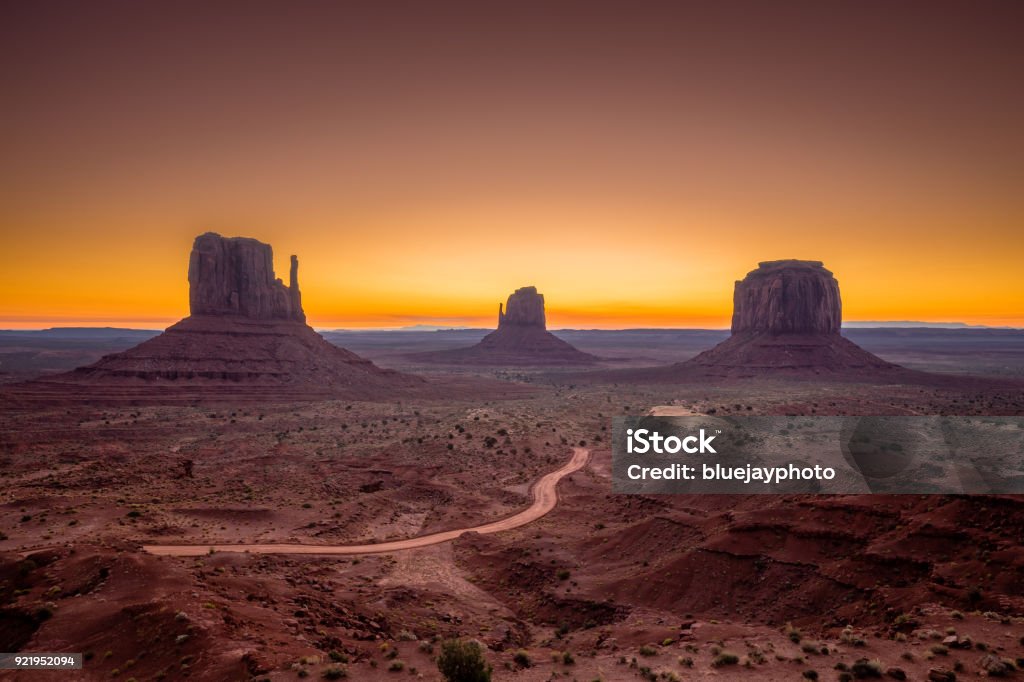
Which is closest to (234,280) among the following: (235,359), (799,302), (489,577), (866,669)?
(235,359)

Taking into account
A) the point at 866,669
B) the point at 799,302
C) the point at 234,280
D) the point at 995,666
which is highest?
the point at 234,280

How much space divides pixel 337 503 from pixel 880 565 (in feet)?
109

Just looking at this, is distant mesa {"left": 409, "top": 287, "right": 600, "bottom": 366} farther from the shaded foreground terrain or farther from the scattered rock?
the scattered rock

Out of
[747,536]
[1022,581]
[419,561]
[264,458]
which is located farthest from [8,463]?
[1022,581]

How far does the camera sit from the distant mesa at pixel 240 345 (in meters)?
86.2

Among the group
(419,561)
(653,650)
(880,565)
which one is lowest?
(419,561)

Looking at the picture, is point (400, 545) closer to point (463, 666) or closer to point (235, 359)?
point (463, 666)

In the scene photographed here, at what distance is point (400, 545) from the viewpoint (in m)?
30.9

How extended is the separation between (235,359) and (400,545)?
74647mm

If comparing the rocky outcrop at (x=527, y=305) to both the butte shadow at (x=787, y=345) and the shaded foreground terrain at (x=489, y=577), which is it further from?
the shaded foreground terrain at (x=489, y=577)

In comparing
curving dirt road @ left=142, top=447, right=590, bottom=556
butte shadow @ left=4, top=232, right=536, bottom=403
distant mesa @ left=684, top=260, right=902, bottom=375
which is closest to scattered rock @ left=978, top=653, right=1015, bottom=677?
curving dirt road @ left=142, top=447, right=590, bottom=556

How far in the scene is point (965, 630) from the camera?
15.1m

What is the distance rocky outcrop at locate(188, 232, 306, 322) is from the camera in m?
100

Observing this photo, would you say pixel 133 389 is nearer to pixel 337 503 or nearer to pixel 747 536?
pixel 337 503
